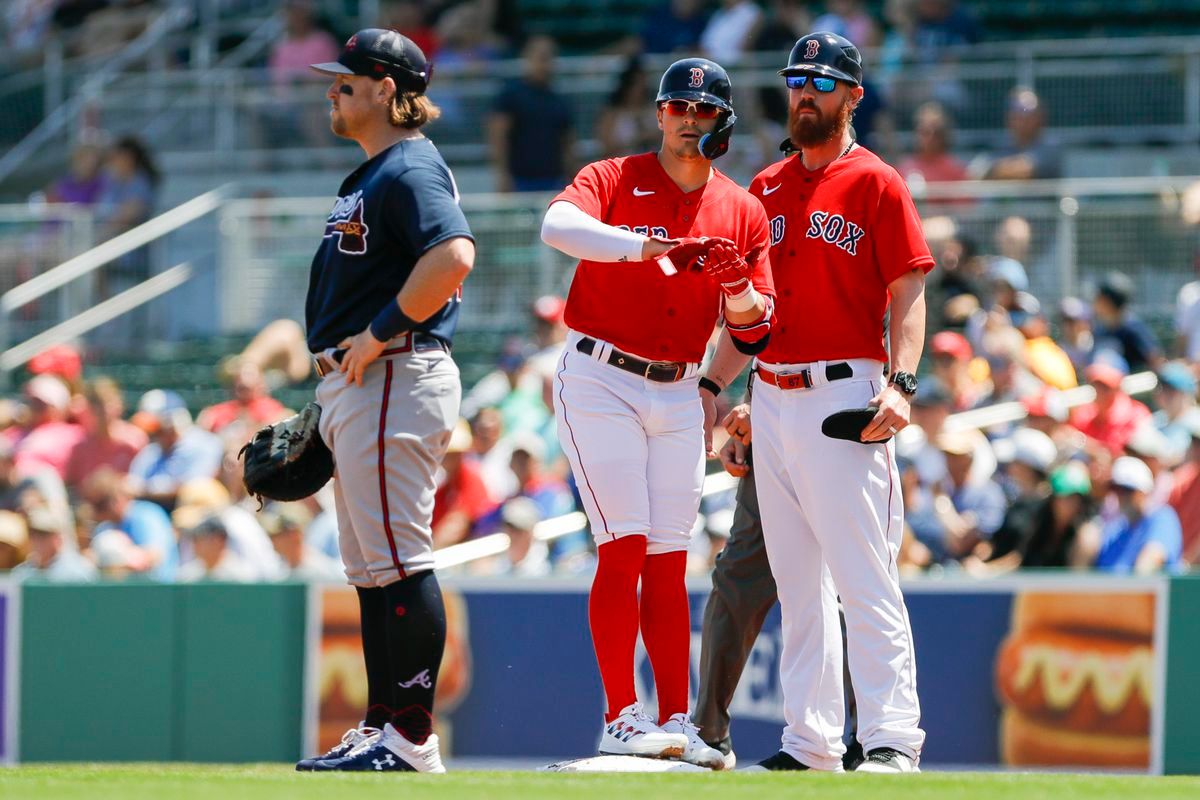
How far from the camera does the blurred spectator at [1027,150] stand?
12.7 metres

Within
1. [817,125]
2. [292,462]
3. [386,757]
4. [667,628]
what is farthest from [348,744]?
[817,125]

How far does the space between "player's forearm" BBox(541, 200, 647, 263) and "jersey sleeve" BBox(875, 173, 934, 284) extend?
29.5 inches

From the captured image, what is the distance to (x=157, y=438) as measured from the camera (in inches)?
486

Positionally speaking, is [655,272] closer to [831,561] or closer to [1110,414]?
[831,561]

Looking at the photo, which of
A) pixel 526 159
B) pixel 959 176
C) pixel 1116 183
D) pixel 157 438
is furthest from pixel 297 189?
pixel 1116 183

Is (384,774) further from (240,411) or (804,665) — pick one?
(240,411)

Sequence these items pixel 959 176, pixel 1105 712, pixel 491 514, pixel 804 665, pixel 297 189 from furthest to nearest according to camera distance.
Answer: pixel 297 189
pixel 959 176
pixel 491 514
pixel 1105 712
pixel 804 665

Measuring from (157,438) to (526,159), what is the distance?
3.69 metres

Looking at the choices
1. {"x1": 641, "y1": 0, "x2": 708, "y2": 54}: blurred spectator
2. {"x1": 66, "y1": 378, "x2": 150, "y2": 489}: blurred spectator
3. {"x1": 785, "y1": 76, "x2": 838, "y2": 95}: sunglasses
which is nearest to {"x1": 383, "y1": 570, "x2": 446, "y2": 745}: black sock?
{"x1": 785, "y1": 76, "x2": 838, "y2": 95}: sunglasses

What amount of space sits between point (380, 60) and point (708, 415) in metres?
1.50

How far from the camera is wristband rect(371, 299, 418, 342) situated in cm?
556

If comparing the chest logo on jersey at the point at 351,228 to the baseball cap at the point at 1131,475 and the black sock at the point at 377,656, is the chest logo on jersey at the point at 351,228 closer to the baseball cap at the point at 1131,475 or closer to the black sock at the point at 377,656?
the black sock at the point at 377,656

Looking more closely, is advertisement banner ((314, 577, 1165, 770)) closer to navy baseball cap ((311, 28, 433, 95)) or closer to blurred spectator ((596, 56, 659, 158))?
navy baseball cap ((311, 28, 433, 95))

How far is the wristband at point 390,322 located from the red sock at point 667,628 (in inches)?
39.4
